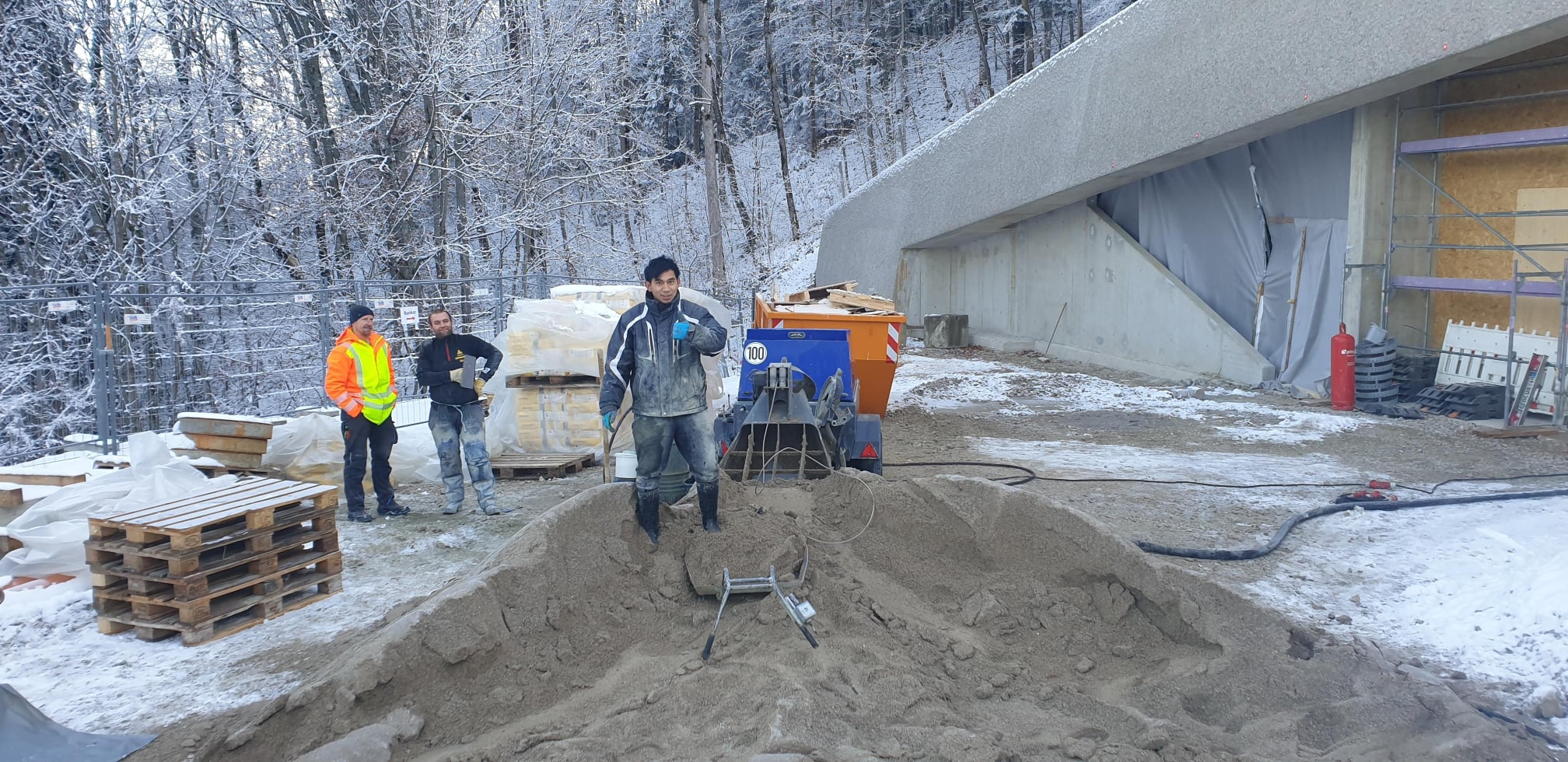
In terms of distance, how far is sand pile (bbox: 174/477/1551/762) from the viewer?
3.80 metres

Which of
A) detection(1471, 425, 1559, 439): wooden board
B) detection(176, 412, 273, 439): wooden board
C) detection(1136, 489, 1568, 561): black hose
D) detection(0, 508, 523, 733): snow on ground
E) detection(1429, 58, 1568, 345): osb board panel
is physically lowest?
detection(0, 508, 523, 733): snow on ground

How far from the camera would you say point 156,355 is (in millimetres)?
11570

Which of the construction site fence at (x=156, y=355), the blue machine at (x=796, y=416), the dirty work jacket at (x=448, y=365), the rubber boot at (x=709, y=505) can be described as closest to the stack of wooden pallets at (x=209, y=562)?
the dirty work jacket at (x=448, y=365)

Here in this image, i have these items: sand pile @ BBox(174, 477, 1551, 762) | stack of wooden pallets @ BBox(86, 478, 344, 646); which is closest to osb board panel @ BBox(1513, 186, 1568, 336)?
sand pile @ BBox(174, 477, 1551, 762)

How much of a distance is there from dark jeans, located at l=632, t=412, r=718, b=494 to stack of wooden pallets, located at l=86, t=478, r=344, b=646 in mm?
2025

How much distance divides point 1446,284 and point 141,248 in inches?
652

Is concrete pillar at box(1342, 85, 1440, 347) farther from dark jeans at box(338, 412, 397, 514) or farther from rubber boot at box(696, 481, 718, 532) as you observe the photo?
dark jeans at box(338, 412, 397, 514)

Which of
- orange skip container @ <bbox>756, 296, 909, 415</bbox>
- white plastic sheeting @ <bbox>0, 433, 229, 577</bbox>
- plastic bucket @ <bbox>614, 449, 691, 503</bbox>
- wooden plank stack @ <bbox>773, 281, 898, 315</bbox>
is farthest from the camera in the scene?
wooden plank stack @ <bbox>773, 281, 898, 315</bbox>

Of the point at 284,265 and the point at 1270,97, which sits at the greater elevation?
the point at 1270,97

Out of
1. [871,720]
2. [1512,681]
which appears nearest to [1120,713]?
[871,720]

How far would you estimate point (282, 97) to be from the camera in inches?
621

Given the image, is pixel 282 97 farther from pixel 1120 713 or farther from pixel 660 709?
pixel 1120 713

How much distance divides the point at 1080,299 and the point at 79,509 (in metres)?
16.2

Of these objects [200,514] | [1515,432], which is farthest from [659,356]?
[1515,432]
